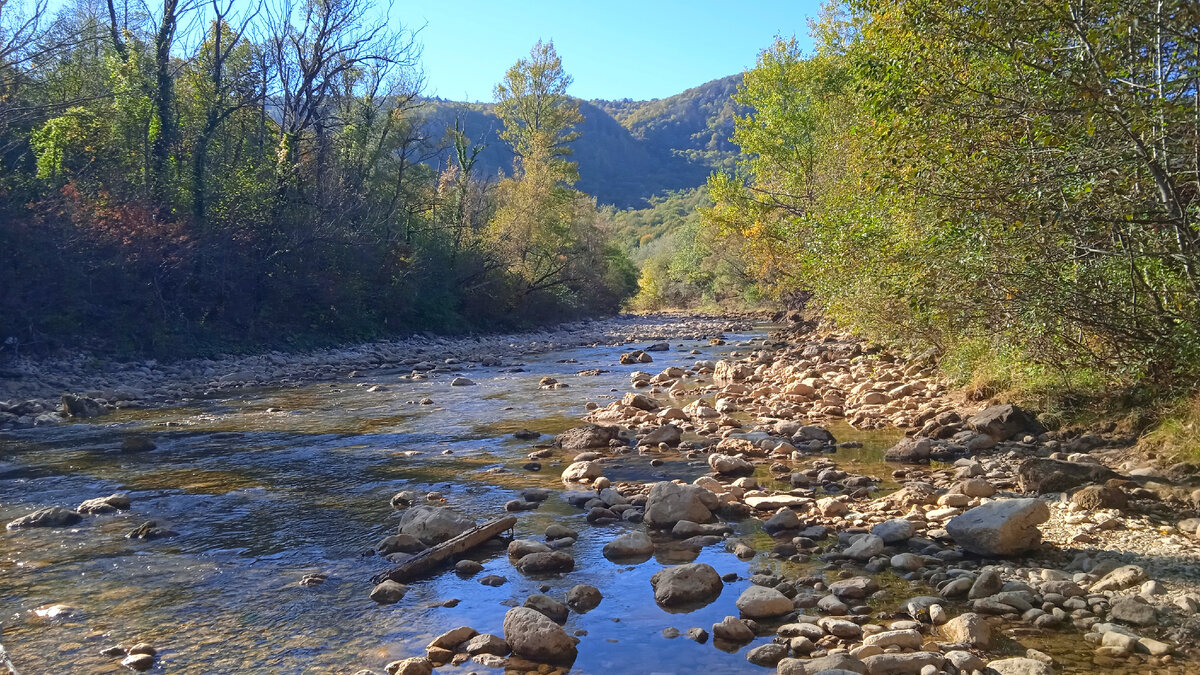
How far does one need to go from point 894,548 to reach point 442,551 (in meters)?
3.38

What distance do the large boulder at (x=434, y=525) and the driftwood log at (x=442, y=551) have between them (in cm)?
11

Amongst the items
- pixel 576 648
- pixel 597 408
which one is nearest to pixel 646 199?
pixel 597 408

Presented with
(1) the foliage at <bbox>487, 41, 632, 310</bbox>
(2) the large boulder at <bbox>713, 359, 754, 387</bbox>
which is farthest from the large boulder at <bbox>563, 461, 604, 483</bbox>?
(1) the foliage at <bbox>487, 41, 632, 310</bbox>

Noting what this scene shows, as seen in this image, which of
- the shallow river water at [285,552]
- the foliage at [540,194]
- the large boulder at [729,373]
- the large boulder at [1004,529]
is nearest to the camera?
the shallow river water at [285,552]

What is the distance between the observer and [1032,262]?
25.9 ft

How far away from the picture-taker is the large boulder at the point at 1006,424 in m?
9.55

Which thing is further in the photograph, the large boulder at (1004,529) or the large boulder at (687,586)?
the large boulder at (1004,529)

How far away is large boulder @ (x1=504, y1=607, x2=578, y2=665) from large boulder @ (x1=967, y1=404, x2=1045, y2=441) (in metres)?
6.68

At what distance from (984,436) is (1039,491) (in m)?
2.29

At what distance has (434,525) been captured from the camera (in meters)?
6.81

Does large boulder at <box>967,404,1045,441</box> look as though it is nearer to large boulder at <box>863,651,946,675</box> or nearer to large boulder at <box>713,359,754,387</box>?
large boulder at <box>863,651,946,675</box>

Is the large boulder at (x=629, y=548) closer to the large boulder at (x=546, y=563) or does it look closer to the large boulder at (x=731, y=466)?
the large boulder at (x=546, y=563)

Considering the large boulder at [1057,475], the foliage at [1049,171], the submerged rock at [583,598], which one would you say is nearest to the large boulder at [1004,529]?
the large boulder at [1057,475]

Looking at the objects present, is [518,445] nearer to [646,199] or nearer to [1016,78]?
[1016,78]
